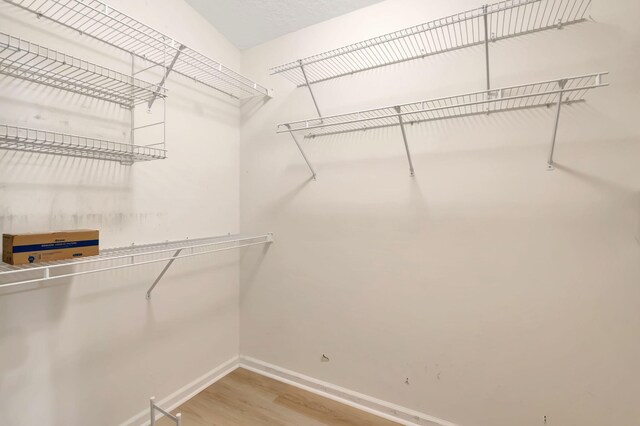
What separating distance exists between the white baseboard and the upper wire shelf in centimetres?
173

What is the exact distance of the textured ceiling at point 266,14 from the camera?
1889 millimetres

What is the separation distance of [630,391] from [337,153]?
1823 mm

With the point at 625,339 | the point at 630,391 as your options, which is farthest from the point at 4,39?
the point at 630,391

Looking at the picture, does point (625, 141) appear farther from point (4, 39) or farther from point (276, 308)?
point (4, 39)

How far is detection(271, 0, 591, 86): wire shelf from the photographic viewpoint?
1378 mm

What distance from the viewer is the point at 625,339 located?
4.26ft

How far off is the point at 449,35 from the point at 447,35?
0.01 m

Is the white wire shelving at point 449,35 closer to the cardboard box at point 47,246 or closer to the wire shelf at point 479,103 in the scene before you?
the wire shelf at point 479,103

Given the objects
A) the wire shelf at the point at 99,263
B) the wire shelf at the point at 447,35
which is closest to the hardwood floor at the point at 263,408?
the wire shelf at the point at 99,263

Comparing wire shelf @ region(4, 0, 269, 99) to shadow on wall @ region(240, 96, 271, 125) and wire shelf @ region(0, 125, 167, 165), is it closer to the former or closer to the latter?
shadow on wall @ region(240, 96, 271, 125)

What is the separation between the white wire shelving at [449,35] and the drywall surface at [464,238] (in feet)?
0.20

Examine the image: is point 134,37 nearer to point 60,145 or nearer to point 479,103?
point 60,145

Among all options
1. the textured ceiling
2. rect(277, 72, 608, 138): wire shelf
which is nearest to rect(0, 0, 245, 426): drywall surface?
the textured ceiling

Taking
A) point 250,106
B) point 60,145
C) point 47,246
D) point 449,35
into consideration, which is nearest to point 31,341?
point 47,246
